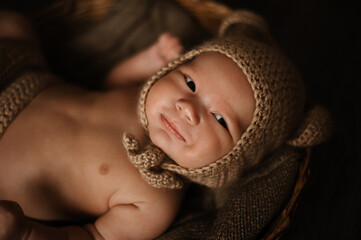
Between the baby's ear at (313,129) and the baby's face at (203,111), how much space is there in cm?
23

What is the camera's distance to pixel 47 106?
1184 millimetres

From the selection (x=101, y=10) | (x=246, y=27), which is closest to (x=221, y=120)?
(x=246, y=27)

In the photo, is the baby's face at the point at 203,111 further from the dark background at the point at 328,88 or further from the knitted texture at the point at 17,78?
the dark background at the point at 328,88

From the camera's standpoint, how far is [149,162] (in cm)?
102

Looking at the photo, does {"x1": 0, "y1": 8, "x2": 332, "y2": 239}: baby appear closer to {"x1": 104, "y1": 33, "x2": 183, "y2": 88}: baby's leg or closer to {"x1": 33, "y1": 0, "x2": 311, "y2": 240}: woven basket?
{"x1": 104, "y1": 33, "x2": 183, "y2": 88}: baby's leg

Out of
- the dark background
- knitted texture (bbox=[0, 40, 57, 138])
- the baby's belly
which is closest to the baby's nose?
the baby's belly

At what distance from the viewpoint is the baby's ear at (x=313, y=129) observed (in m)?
1.10

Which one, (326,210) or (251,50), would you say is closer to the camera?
(251,50)

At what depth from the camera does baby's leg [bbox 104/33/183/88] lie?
4.53ft

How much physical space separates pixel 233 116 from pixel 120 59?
84 centimetres

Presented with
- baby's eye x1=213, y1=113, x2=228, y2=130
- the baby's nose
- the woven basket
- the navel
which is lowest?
the navel

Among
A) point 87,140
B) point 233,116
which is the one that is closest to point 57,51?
point 87,140

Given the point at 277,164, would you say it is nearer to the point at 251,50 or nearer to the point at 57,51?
the point at 251,50

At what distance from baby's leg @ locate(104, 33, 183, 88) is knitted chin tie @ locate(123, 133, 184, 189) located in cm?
47
